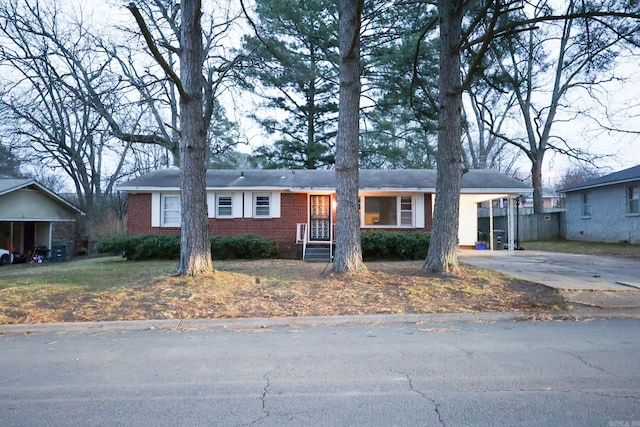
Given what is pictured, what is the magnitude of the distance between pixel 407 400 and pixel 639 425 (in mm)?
1761

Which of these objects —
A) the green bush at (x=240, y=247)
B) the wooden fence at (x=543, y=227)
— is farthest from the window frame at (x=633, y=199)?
the green bush at (x=240, y=247)

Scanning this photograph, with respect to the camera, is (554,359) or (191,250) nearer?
(554,359)

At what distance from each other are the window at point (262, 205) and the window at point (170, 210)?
3.48 meters

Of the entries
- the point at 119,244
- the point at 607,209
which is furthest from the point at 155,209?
the point at 607,209

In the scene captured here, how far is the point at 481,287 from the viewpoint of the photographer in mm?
8820

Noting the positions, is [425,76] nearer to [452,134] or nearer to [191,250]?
[452,134]

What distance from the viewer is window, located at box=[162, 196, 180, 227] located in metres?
18.5

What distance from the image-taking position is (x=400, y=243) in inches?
619

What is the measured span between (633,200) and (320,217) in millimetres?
17023

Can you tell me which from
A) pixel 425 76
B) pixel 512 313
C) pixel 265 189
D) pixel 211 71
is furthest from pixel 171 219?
pixel 512 313

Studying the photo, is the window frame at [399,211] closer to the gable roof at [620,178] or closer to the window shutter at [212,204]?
the window shutter at [212,204]

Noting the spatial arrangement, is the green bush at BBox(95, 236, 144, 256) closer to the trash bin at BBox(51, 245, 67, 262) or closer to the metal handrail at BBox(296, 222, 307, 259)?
the metal handrail at BBox(296, 222, 307, 259)

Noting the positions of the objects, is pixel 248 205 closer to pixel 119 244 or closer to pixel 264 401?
pixel 119 244

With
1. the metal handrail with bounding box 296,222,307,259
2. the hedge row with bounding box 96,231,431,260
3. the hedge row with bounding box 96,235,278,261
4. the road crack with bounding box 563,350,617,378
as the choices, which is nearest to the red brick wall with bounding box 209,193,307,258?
the metal handrail with bounding box 296,222,307,259
